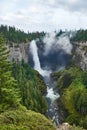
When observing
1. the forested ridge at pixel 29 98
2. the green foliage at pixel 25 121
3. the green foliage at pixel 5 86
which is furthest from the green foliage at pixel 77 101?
the green foliage at pixel 25 121

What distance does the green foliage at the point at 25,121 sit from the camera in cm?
1980

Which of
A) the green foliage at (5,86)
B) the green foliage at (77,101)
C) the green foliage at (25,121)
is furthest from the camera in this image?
the green foliage at (77,101)

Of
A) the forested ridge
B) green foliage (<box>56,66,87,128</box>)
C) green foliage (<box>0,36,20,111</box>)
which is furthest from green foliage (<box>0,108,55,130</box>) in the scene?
green foliage (<box>56,66,87,128</box>)

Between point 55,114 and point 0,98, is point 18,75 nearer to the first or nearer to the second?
point 55,114

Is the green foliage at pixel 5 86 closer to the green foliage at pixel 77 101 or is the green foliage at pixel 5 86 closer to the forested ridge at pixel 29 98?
the forested ridge at pixel 29 98

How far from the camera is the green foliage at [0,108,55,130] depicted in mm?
19797

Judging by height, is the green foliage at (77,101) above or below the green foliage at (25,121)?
below

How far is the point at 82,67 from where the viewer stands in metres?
199

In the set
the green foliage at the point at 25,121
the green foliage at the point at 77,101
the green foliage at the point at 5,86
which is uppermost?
the green foliage at the point at 25,121

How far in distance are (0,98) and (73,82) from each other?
4138 inches

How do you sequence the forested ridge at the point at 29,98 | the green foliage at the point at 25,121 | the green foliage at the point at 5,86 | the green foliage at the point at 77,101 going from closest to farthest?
the green foliage at the point at 25,121, the forested ridge at the point at 29,98, the green foliage at the point at 5,86, the green foliage at the point at 77,101

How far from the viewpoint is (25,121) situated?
794 inches

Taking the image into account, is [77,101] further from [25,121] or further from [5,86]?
[25,121]

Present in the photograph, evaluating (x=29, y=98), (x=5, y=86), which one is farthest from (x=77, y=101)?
(x=5, y=86)
